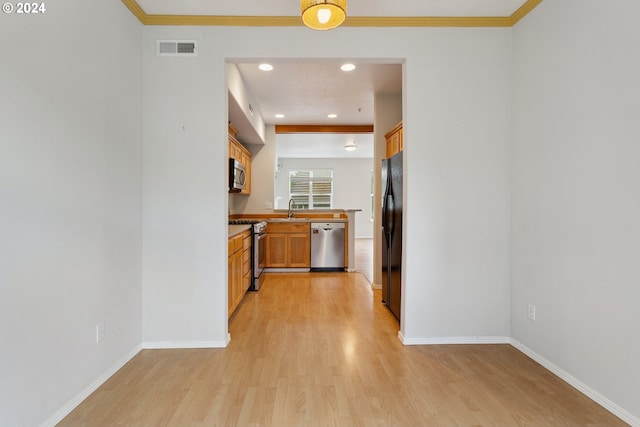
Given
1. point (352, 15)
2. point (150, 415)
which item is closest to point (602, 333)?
point (150, 415)

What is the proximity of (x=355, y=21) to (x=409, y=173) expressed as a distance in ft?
4.37

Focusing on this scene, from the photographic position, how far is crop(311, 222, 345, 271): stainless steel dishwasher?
561cm

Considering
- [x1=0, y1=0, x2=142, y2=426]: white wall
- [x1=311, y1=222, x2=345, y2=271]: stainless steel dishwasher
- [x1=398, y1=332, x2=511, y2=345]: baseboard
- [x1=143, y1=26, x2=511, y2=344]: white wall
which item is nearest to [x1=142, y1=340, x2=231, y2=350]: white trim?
[x1=143, y1=26, x2=511, y2=344]: white wall

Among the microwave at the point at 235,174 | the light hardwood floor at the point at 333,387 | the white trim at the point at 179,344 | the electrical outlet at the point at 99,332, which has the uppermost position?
the microwave at the point at 235,174

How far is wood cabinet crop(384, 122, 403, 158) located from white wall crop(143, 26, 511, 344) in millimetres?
859

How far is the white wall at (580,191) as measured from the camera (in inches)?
65.6

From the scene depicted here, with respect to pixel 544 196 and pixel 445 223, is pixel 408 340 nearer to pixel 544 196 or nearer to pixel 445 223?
pixel 445 223

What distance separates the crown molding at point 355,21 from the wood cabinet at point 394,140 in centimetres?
105

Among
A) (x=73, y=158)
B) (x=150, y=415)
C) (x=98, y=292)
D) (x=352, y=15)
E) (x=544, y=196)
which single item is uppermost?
(x=352, y=15)

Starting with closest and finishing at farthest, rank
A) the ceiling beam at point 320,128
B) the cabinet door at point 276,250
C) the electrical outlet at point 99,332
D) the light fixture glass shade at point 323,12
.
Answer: the light fixture glass shade at point 323,12 < the electrical outlet at point 99,332 < the cabinet door at point 276,250 < the ceiling beam at point 320,128

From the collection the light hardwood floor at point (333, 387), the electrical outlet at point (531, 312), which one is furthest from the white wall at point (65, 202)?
the electrical outlet at point (531, 312)

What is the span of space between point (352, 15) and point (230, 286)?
266cm

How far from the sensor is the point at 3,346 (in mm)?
1359

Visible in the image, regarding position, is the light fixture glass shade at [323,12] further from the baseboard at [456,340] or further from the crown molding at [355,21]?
→ the baseboard at [456,340]
